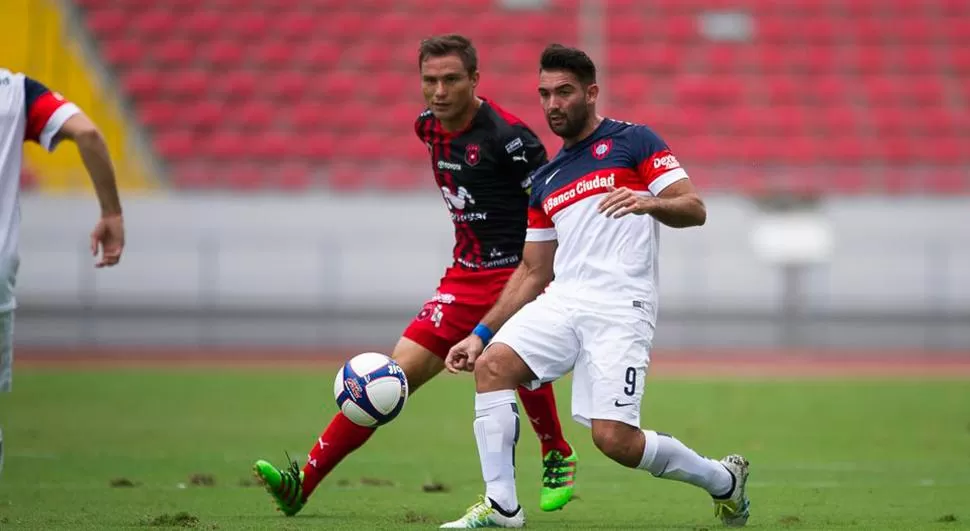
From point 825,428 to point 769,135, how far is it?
12.4m

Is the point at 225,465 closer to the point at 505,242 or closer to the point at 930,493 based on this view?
the point at 505,242

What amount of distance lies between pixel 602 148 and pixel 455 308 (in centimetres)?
136

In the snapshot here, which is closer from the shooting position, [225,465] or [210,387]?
[225,465]

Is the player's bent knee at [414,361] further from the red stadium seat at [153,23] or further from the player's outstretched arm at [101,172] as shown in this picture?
the red stadium seat at [153,23]

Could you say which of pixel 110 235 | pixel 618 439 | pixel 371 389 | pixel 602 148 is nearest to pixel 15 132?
pixel 110 235

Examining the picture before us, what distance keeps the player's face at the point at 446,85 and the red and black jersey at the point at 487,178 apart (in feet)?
0.58

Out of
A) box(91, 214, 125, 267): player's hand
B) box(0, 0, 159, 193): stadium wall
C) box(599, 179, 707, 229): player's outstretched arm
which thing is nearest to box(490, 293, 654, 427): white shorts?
box(599, 179, 707, 229): player's outstretched arm

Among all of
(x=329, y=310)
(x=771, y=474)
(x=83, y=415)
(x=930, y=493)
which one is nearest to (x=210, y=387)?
(x=83, y=415)

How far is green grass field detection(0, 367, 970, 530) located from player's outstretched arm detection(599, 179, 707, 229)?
158 cm

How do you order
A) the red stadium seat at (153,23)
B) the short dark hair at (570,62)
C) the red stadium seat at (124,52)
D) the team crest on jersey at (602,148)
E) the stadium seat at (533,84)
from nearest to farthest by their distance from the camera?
the short dark hair at (570,62), the team crest on jersey at (602,148), the stadium seat at (533,84), the red stadium seat at (124,52), the red stadium seat at (153,23)

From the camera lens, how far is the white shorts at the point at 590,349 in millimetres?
6645

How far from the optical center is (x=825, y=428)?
42.6 feet

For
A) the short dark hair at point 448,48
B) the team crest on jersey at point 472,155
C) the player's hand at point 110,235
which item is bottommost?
the player's hand at point 110,235

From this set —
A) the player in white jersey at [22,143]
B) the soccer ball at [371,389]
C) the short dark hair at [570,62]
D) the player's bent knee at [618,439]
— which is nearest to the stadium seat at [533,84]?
the soccer ball at [371,389]
